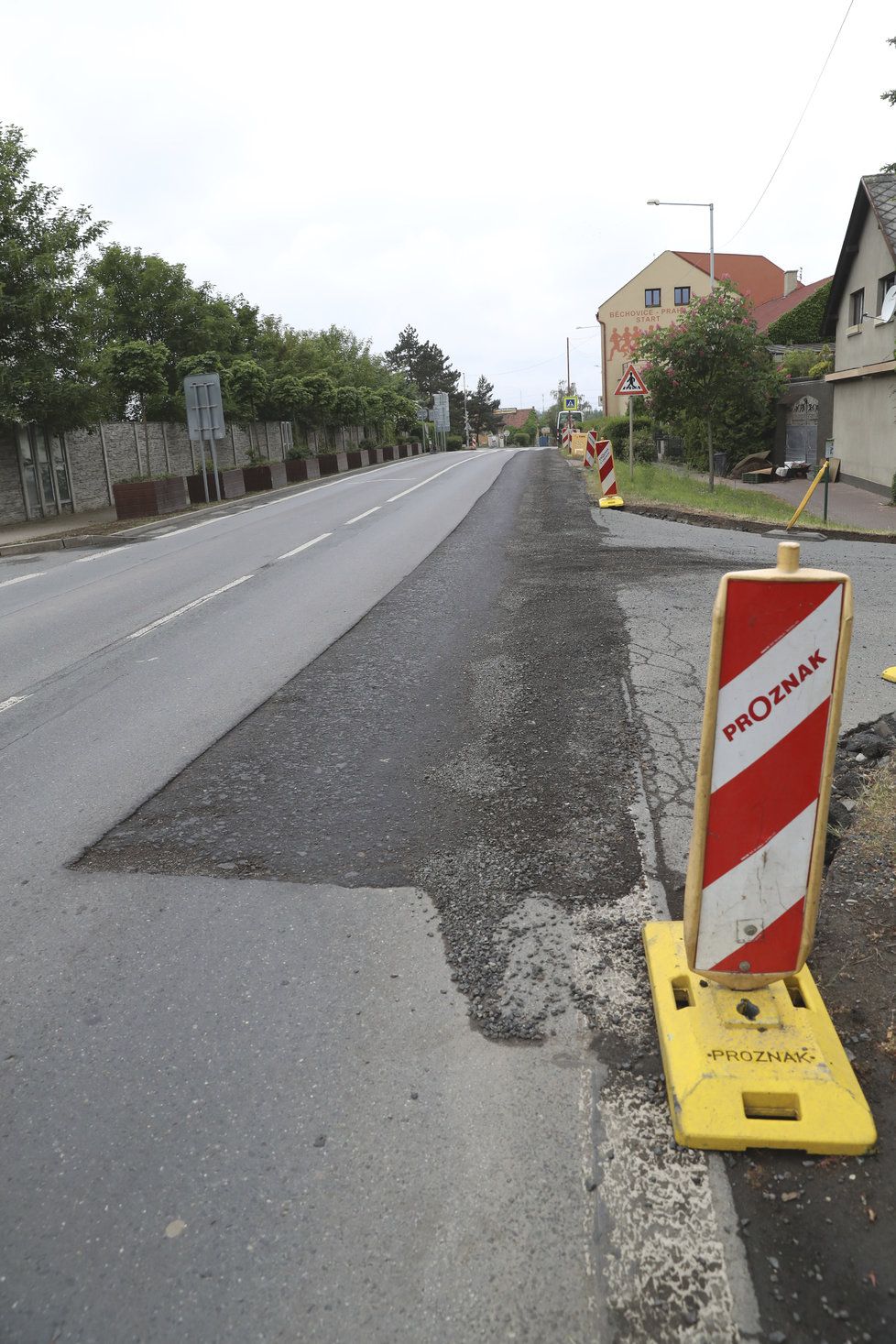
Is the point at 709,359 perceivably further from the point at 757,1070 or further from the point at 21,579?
the point at 757,1070

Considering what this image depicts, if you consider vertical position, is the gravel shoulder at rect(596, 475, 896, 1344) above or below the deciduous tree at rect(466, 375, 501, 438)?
below

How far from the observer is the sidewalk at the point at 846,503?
17.3m

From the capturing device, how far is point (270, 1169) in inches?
92.0

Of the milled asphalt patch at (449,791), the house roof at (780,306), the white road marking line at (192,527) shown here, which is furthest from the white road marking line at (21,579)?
the house roof at (780,306)

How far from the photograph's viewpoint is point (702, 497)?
1966 centimetres


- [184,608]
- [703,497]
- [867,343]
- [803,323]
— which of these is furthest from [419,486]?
[803,323]

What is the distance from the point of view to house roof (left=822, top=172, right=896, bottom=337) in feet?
72.2

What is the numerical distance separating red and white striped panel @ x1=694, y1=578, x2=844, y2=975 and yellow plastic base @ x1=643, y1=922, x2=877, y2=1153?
16 centimetres

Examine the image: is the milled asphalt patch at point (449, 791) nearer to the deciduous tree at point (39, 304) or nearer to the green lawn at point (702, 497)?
the green lawn at point (702, 497)

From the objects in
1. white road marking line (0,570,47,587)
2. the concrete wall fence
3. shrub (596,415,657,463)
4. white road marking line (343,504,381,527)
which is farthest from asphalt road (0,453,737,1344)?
shrub (596,415,657,463)

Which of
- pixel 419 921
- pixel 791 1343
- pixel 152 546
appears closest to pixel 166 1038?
pixel 419 921

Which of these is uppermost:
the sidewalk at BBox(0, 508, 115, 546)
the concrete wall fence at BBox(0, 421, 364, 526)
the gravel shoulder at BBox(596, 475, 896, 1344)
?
the concrete wall fence at BBox(0, 421, 364, 526)

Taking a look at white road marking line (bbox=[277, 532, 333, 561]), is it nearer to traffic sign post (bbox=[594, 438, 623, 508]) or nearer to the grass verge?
traffic sign post (bbox=[594, 438, 623, 508])

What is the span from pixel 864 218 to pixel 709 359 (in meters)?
7.07
